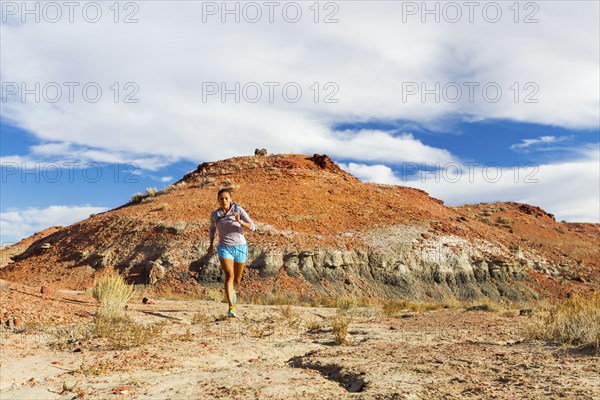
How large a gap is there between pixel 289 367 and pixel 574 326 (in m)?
3.84

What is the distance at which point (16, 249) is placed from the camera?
115 ft

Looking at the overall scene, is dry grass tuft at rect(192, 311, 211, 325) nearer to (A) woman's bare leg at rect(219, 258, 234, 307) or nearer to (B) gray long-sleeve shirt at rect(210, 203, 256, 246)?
(A) woman's bare leg at rect(219, 258, 234, 307)

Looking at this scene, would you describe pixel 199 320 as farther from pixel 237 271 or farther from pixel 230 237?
pixel 230 237

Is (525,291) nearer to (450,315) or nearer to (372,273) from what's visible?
(372,273)

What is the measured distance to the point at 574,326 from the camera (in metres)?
6.60

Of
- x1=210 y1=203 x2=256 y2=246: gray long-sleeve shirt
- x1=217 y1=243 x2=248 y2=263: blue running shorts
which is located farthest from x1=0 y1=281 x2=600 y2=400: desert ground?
x1=210 y1=203 x2=256 y2=246: gray long-sleeve shirt

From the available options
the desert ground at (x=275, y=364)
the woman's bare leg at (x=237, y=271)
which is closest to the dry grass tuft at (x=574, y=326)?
the desert ground at (x=275, y=364)

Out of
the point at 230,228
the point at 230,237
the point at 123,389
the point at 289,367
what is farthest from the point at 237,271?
the point at 123,389

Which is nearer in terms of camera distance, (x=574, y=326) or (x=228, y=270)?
(x=574, y=326)

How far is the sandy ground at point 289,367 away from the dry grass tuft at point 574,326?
0.30 m

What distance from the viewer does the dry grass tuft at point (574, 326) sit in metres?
6.31

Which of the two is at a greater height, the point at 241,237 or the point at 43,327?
the point at 241,237

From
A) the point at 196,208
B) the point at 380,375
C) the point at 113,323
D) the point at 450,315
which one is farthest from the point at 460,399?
the point at 196,208

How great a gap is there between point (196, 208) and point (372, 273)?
961 centimetres
